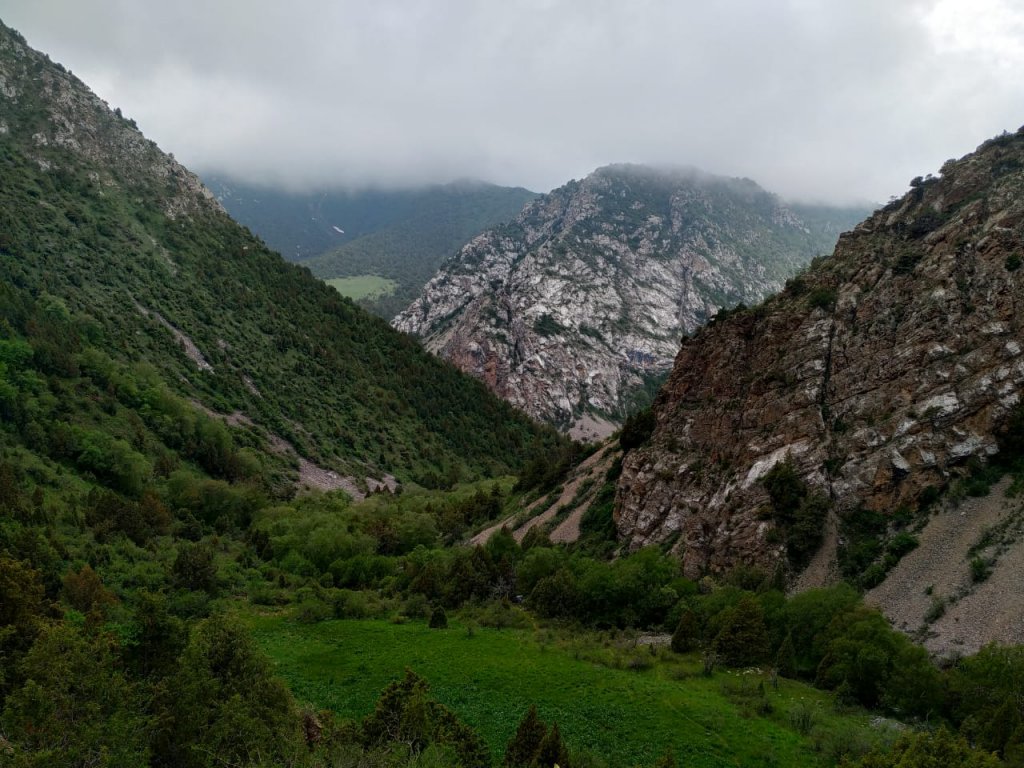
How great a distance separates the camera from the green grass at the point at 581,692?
84.1ft

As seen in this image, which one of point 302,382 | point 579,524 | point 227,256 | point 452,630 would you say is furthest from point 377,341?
point 452,630

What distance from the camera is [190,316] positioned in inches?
4970

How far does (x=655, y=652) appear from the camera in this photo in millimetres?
35281

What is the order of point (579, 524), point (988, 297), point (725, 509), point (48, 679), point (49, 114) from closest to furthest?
1. point (48, 679)
2. point (988, 297)
3. point (725, 509)
4. point (579, 524)
5. point (49, 114)

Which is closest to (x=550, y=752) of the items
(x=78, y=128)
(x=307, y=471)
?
(x=307, y=471)

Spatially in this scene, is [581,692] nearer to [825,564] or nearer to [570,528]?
[825,564]

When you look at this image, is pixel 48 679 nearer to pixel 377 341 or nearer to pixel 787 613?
pixel 787 613

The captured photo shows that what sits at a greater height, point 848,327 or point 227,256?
point 227,256

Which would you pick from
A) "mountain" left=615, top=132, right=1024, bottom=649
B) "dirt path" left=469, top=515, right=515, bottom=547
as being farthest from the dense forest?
"mountain" left=615, top=132, right=1024, bottom=649

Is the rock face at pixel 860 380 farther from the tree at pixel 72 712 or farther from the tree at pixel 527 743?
the tree at pixel 72 712

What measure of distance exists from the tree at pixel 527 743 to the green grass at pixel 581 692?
5158 mm

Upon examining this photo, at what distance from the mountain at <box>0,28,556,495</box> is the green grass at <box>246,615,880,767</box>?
63584 millimetres

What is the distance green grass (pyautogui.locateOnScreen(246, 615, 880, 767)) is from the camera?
84.1 ft

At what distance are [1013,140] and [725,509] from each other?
40441 millimetres
